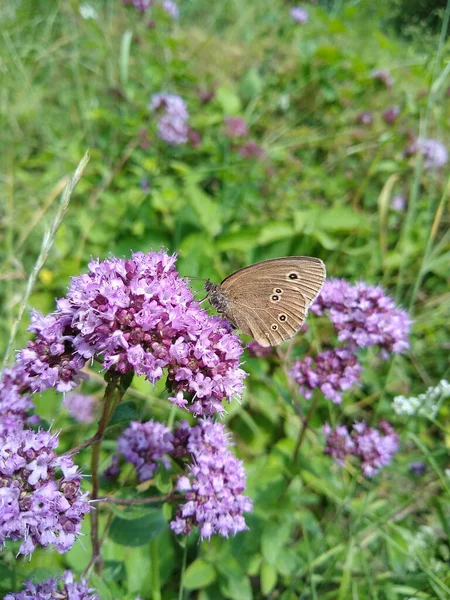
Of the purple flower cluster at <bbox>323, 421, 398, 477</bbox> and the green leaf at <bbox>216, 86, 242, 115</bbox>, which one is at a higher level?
the green leaf at <bbox>216, 86, 242, 115</bbox>

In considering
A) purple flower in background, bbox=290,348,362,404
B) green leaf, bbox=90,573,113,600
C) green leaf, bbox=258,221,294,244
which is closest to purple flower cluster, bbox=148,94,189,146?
green leaf, bbox=258,221,294,244

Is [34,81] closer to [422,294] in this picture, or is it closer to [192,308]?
[422,294]

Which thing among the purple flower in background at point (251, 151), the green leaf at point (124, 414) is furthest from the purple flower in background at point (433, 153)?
the green leaf at point (124, 414)

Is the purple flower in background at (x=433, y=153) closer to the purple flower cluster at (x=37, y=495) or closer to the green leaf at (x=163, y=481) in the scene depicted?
the green leaf at (x=163, y=481)

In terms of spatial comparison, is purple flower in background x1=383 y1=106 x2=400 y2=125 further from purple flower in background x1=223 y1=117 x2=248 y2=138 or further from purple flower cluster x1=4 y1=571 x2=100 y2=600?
purple flower cluster x1=4 y1=571 x2=100 y2=600

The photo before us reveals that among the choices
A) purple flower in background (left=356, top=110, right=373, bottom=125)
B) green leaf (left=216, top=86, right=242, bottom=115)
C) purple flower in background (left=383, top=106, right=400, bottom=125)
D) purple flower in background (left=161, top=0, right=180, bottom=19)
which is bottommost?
purple flower in background (left=383, top=106, right=400, bottom=125)

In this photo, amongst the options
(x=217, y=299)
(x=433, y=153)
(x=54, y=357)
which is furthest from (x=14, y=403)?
(x=433, y=153)

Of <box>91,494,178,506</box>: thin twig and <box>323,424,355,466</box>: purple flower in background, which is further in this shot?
<box>323,424,355,466</box>: purple flower in background
